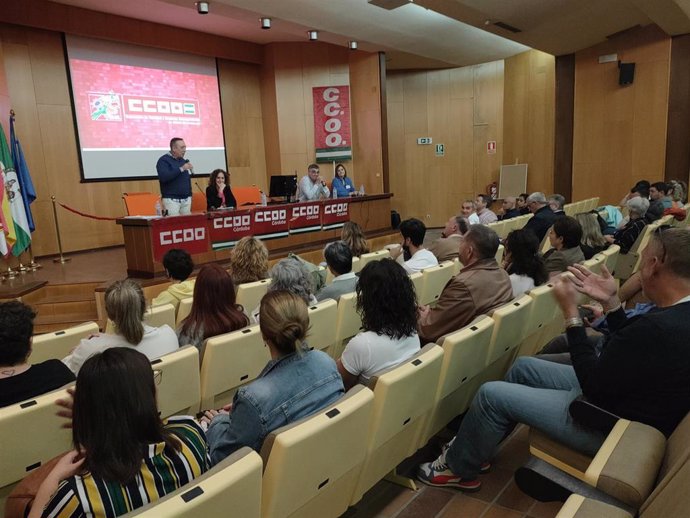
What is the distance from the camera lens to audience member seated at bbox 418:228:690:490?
59.9 inches

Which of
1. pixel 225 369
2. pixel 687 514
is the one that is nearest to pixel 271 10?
pixel 225 369

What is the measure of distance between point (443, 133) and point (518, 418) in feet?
35.1

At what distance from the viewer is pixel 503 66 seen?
11.3m

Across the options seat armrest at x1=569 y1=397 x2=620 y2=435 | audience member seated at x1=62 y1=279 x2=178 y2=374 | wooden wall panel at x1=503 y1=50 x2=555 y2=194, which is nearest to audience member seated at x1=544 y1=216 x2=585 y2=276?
seat armrest at x1=569 y1=397 x2=620 y2=435

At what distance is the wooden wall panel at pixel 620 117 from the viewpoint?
28.0 ft

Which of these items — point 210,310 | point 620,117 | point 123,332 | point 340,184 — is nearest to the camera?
point 123,332

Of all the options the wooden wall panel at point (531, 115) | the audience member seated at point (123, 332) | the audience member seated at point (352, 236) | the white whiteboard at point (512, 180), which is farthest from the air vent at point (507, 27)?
the audience member seated at point (123, 332)

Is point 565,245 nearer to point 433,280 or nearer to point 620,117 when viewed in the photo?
point 433,280

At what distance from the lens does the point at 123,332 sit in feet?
7.56

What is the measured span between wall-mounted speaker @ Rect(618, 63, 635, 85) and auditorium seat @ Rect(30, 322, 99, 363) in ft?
31.6

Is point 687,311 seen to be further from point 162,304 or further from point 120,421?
point 162,304

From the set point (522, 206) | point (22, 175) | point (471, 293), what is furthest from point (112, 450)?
point (522, 206)

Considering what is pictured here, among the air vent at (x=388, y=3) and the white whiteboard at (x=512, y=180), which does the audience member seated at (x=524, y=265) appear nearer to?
the air vent at (x=388, y=3)

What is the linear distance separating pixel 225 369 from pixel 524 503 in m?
1.43
